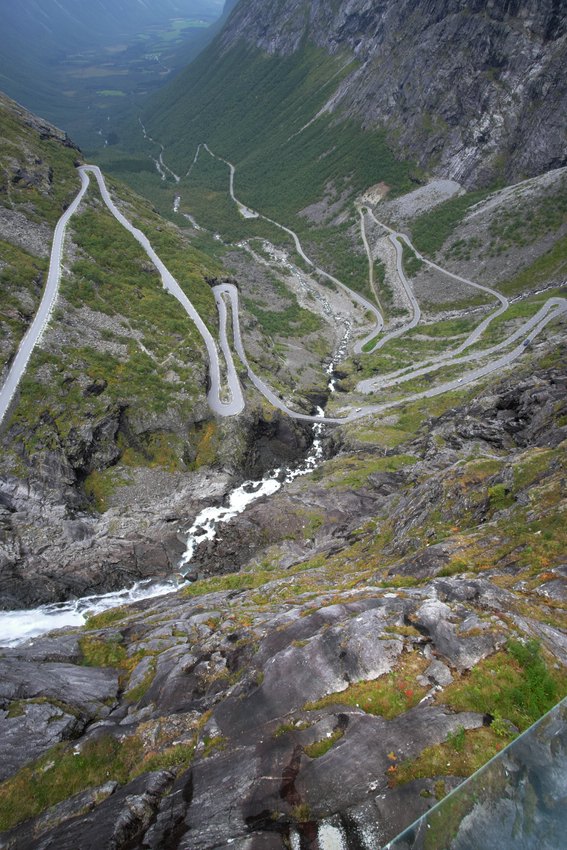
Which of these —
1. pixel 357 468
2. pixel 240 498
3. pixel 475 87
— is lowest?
pixel 240 498

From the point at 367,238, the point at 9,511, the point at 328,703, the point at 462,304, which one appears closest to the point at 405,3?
the point at 367,238

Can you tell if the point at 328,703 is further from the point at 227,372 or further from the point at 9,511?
the point at 227,372

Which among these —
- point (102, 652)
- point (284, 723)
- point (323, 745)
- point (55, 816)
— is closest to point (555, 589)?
point (323, 745)

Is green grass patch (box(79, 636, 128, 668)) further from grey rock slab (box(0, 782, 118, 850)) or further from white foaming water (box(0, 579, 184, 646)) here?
white foaming water (box(0, 579, 184, 646))

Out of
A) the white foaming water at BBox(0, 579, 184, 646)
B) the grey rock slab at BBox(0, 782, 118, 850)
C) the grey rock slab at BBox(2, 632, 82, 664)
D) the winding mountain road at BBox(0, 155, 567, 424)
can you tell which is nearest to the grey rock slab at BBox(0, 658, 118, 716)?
the grey rock slab at BBox(2, 632, 82, 664)

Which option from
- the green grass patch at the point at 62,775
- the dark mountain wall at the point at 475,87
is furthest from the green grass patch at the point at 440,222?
the green grass patch at the point at 62,775

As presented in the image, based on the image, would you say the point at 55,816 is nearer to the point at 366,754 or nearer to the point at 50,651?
the point at 366,754
